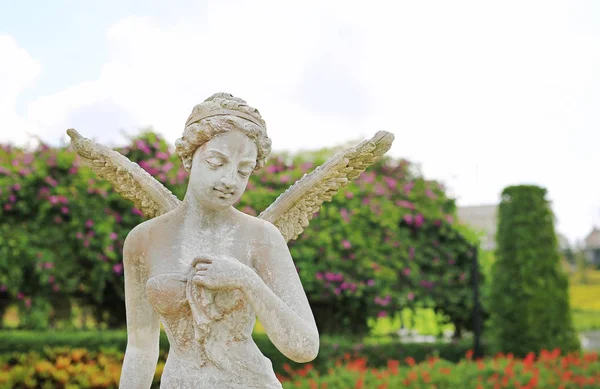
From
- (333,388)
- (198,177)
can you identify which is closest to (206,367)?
(198,177)

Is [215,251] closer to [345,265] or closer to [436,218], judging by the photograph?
[345,265]

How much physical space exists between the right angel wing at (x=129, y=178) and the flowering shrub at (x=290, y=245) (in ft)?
21.0

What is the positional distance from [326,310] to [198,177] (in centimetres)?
823

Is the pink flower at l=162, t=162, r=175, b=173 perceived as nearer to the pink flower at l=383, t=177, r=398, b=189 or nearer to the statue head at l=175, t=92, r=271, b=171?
the pink flower at l=383, t=177, r=398, b=189

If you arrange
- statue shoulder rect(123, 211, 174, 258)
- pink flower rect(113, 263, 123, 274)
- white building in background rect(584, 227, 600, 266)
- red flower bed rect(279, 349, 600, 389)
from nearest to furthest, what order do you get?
1. statue shoulder rect(123, 211, 174, 258)
2. red flower bed rect(279, 349, 600, 389)
3. pink flower rect(113, 263, 123, 274)
4. white building in background rect(584, 227, 600, 266)

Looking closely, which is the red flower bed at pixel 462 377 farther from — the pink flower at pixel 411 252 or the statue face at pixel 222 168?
the statue face at pixel 222 168

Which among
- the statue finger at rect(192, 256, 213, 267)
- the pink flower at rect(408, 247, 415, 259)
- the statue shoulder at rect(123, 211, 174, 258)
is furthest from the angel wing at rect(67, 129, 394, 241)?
the pink flower at rect(408, 247, 415, 259)

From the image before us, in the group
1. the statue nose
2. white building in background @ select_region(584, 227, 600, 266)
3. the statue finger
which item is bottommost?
the statue finger

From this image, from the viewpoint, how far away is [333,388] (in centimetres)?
694

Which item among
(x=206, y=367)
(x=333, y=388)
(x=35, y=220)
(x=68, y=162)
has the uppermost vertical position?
(x=68, y=162)

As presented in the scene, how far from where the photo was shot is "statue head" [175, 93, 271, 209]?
236cm

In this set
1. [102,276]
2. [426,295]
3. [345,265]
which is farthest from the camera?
[426,295]

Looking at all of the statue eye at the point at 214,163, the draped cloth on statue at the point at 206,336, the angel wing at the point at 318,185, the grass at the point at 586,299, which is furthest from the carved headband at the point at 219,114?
the grass at the point at 586,299

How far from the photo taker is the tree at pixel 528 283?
10172 mm
